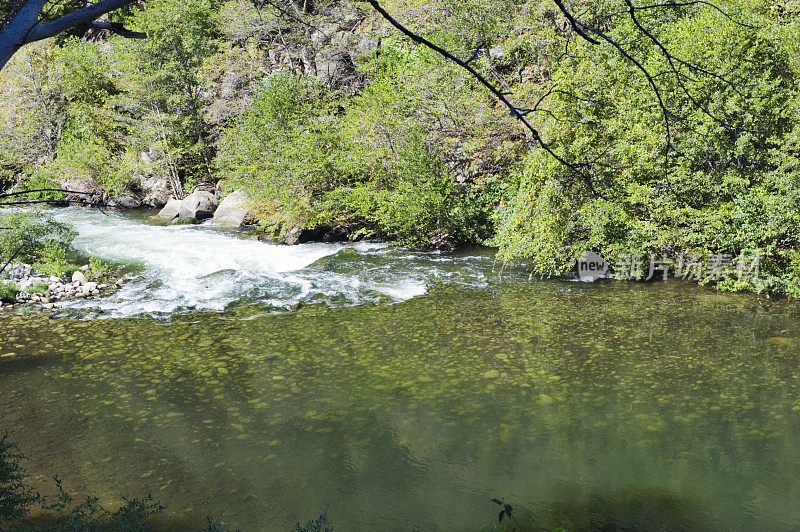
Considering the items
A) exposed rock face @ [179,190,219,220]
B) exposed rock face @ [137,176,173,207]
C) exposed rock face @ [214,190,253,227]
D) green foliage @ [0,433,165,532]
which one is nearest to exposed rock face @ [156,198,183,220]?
exposed rock face @ [179,190,219,220]

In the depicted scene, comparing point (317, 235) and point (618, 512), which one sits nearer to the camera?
point (618, 512)

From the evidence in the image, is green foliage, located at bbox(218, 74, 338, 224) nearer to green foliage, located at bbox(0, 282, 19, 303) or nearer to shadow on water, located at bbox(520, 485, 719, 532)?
green foliage, located at bbox(0, 282, 19, 303)

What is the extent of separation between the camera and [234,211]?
70.7 ft

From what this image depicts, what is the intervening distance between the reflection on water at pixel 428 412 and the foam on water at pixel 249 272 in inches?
44.2

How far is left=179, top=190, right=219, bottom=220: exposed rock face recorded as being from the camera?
73.9ft

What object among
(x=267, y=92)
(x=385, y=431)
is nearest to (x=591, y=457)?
(x=385, y=431)

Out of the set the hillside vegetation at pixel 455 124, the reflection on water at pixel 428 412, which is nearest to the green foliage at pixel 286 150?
the hillside vegetation at pixel 455 124

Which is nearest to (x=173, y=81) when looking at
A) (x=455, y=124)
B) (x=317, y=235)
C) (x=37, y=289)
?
(x=317, y=235)

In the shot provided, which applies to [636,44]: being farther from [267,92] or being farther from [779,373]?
[267,92]

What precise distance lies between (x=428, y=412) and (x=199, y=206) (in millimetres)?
17797

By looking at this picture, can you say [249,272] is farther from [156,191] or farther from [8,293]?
[156,191]

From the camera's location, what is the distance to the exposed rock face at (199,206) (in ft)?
73.9

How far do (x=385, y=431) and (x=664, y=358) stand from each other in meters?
4.62

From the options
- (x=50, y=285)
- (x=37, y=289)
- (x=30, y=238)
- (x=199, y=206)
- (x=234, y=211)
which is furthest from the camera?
(x=199, y=206)
